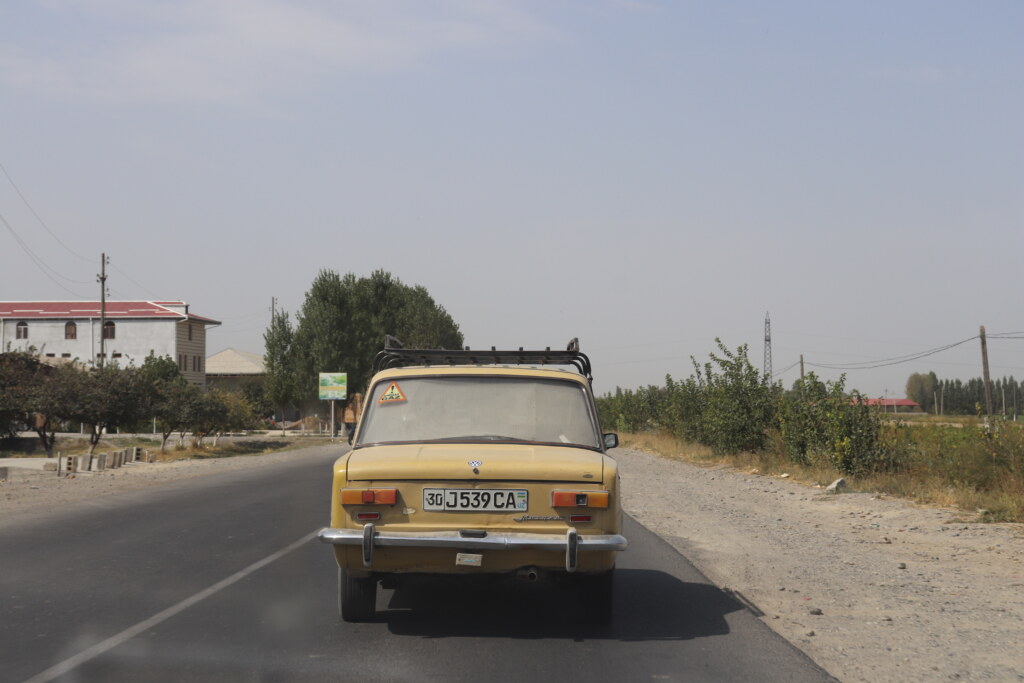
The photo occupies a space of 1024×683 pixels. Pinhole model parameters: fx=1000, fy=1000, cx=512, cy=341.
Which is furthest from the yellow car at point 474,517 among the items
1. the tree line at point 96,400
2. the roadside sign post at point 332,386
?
the roadside sign post at point 332,386

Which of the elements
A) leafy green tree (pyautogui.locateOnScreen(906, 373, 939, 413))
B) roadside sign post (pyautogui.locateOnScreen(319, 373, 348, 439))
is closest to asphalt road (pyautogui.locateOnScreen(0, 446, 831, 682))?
roadside sign post (pyautogui.locateOnScreen(319, 373, 348, 439))

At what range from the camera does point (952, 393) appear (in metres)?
150

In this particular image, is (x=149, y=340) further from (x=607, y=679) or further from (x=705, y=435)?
(x=607, y=679)

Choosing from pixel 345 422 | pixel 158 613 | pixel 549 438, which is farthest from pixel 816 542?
pixel 345 422

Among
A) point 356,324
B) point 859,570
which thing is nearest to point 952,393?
point 356,324

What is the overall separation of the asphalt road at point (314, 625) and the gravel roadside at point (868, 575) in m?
0.45

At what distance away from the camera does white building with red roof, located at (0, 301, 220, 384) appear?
83125 mm

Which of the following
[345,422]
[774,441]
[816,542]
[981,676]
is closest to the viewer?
[981,676]

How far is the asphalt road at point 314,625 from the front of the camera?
5.56 metres

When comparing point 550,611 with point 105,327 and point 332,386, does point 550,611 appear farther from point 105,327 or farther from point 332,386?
point 105,327

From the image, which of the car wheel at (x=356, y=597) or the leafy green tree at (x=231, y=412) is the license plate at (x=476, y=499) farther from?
the leafy green tree at (x=231, y=412)

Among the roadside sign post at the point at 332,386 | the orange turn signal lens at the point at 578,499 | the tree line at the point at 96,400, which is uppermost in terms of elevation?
the roadside sign post at the point at 332,386

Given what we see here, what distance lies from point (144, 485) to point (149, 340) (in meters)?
64.8

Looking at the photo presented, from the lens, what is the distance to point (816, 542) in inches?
491
